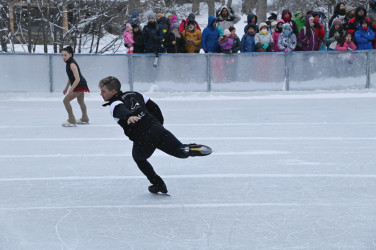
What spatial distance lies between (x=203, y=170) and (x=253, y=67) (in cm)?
817

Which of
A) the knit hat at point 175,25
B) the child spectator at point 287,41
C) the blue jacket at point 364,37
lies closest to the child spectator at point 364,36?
the blue jacket at point 364,37

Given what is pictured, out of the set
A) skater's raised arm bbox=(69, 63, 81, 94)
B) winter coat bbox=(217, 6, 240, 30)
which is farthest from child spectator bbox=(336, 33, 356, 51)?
skater's raised arm bbox=(69, 63, 81, 94)

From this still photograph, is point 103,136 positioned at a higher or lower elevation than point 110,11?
lower

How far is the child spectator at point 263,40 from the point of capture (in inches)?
619

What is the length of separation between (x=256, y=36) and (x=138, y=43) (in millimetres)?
2861

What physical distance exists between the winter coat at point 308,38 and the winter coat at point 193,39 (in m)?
2.46

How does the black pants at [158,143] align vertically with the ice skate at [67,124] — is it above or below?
above

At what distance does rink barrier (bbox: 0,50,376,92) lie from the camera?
1555 centimetres

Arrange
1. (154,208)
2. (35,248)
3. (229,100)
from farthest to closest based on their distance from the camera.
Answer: (229,100)
(154,208)
(35,248)

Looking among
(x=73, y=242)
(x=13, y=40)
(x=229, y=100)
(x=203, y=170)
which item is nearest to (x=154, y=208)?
(x=73, y=242)

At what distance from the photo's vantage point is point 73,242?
504 centimetres

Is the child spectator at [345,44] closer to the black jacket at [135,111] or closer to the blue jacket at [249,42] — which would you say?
the blue jacket at [249,42]

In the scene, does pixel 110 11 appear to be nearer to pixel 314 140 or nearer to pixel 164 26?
pixel 164 26

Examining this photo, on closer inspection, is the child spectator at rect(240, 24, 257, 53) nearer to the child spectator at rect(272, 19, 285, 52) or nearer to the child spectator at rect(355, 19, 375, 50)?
the child spectator at rect(272, 19, 285, 52)
